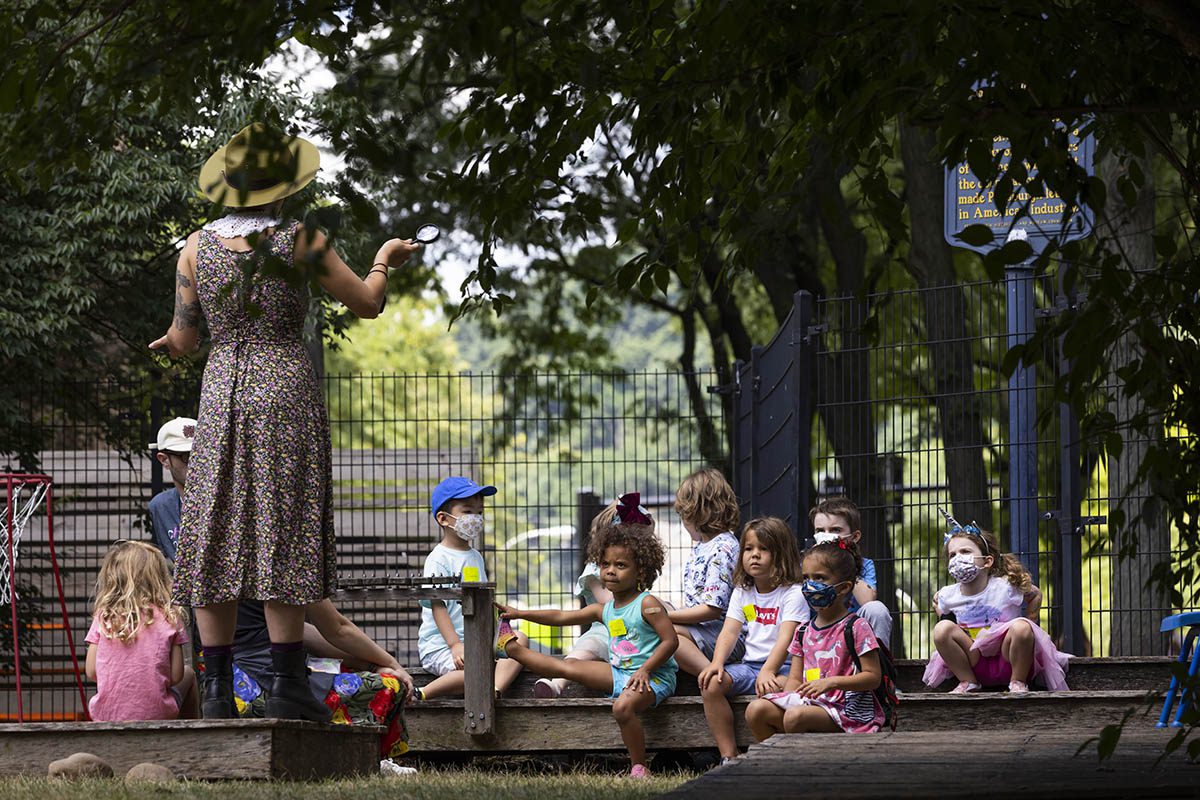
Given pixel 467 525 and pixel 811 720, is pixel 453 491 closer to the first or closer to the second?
pixel 467 525

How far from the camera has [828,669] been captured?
281 inches

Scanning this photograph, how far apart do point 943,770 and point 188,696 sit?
3.94 meters

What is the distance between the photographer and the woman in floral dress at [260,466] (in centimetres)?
612

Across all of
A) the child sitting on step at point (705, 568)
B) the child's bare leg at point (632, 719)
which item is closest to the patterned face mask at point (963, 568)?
the child sitting on step at point (705, 568)

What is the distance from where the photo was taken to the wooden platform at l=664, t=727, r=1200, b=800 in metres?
4.11

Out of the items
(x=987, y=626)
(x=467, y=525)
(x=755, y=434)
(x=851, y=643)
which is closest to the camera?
(x=851, y=643)

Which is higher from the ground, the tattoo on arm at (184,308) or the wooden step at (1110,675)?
the tattoo on arm at (184,308)

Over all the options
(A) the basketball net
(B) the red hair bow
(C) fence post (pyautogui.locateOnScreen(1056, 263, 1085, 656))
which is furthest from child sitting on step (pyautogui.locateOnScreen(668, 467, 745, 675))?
(A) the basketball net

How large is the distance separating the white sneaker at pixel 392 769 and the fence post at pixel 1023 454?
351 centimetres

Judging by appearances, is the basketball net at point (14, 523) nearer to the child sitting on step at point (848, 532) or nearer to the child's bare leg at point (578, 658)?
the child's bare leg at point (578, 658)

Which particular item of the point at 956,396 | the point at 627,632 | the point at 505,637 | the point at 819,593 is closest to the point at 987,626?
the point at 956,396

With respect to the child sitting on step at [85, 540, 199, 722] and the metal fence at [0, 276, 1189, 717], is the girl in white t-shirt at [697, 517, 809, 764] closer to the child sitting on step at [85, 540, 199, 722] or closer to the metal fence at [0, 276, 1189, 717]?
the metal fence at [0, 276, 1189, 717]

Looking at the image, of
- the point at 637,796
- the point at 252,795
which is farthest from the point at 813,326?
the point at 252,795

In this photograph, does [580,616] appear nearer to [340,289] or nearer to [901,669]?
[901,669]
